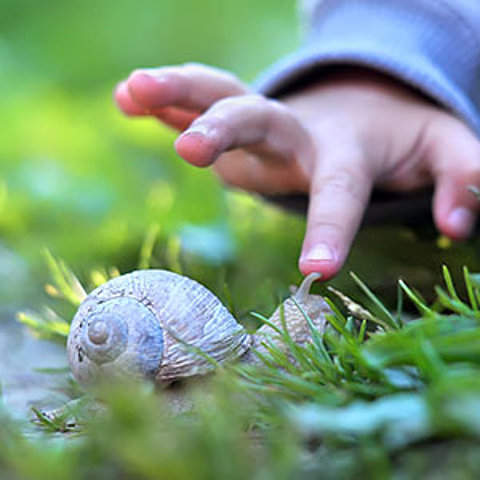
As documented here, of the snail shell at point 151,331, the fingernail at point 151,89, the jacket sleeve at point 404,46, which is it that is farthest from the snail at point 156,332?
the jacket sleeve at point 404,46

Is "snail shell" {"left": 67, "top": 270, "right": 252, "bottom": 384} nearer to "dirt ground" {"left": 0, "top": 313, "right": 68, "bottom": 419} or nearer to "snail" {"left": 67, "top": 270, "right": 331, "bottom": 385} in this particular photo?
"snail" {"left": 67, "top": 270, "right": 331, "bottom": 385}

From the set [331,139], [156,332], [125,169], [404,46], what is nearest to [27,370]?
[156,332]

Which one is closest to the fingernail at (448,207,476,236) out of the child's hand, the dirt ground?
the child's hand

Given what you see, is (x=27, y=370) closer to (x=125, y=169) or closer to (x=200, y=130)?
(x=200, y=130)

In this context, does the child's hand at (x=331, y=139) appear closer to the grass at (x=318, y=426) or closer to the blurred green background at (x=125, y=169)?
the blurred green background at (x=125, y=169)

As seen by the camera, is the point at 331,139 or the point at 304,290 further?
the point at 331,139

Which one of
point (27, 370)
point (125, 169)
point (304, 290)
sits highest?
point (304, 290)
